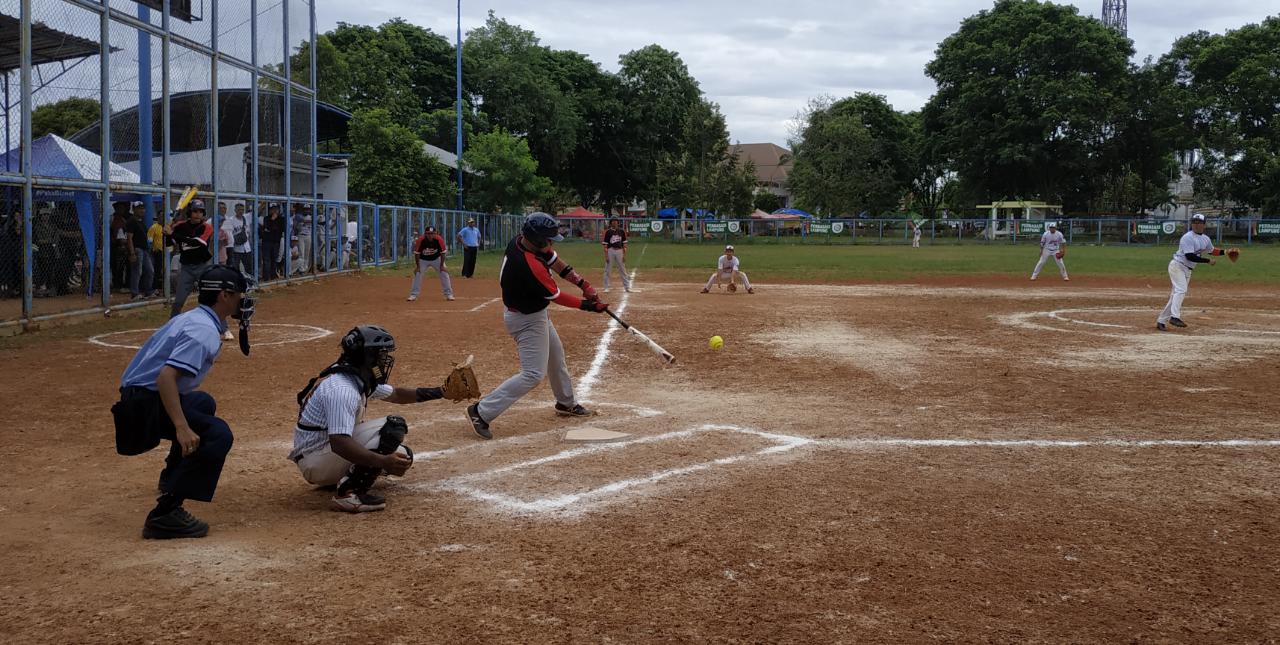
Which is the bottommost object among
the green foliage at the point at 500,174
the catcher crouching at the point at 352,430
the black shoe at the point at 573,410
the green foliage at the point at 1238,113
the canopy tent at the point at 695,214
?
the black shoe at the point at 573,410

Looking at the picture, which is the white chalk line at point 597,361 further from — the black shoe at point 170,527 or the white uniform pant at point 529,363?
the black shoe at point 170,527

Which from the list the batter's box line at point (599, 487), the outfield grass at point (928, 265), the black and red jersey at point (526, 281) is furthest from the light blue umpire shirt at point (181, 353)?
the outfield grass at point (928, 265)

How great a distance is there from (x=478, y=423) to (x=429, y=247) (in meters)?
13.9

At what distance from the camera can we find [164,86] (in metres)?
19.7

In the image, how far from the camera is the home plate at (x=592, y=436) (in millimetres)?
8172

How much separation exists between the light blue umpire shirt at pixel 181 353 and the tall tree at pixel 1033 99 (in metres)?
65.3

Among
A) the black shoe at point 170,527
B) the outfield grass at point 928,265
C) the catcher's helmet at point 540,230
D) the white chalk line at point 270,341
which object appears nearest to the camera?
the black shoe at point 170,527

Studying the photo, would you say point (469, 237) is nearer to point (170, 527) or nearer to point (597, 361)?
point (597, 361)

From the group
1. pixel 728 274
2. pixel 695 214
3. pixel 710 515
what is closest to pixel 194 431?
pixel 710 515

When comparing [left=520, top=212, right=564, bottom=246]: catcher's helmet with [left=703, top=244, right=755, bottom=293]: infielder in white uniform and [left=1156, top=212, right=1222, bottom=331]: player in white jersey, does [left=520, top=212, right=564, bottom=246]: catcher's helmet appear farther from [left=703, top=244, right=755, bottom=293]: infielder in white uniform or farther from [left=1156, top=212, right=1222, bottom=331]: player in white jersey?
[left=703, top=244, right=755, bottom=293]: infielder in white uniform

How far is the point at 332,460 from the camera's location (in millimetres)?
6227

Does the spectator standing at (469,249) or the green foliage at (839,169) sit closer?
A: the spectator standing at (469,249)

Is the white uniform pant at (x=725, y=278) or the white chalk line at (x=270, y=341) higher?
the white uniform pant at (x=725, y=278)

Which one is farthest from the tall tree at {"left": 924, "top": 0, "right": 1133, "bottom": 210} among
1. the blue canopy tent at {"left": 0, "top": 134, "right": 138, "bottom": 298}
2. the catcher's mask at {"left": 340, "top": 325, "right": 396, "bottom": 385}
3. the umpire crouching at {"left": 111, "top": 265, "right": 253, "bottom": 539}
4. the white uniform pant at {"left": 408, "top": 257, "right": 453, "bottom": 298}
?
the umpire crouching at {"left": 111, "top": 265, "right": 253, "bottom": 539}
